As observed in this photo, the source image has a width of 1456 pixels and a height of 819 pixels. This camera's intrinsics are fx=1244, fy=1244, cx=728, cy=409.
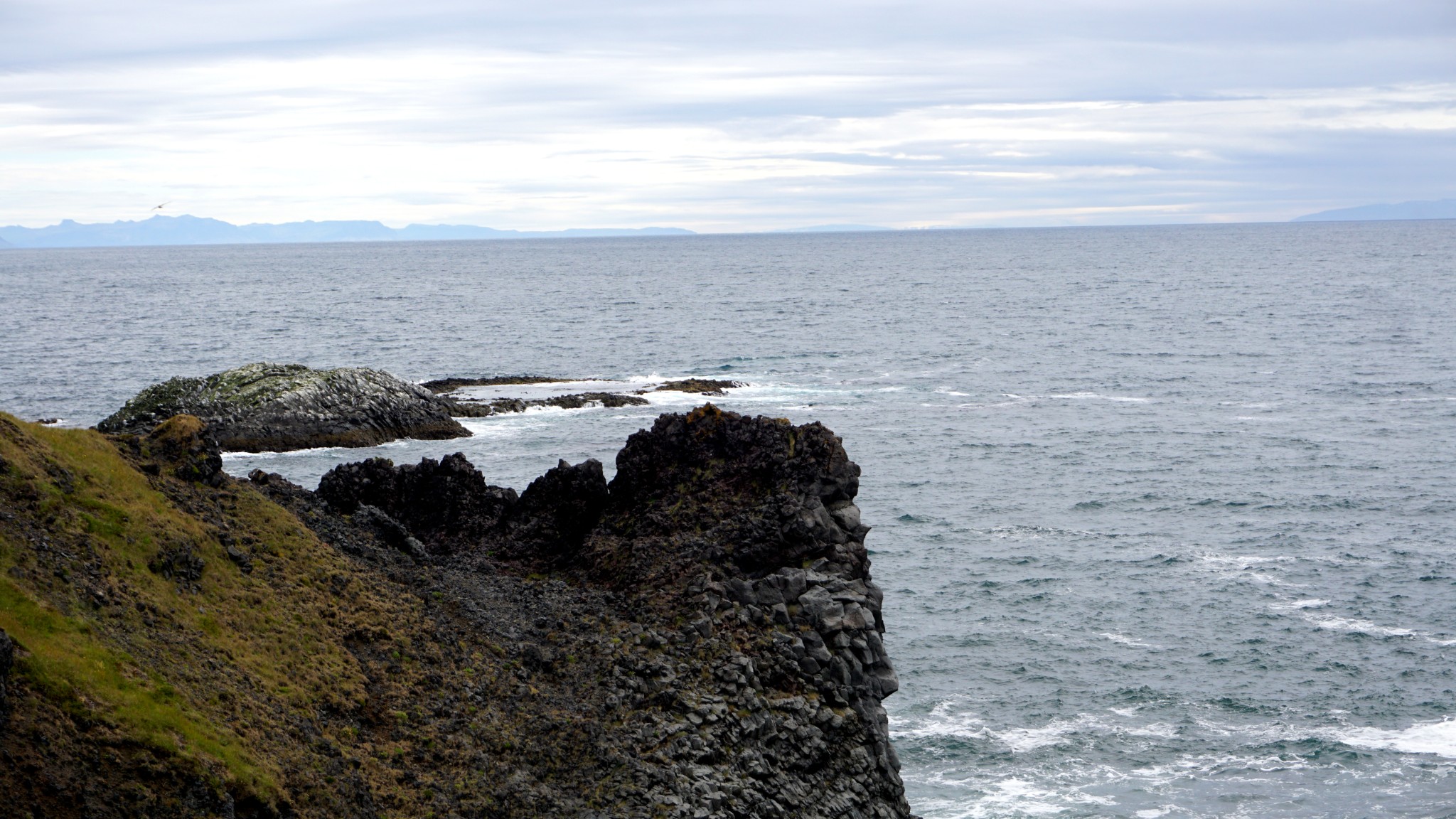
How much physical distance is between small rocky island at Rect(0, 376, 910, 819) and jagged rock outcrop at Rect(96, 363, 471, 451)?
32.9 metres

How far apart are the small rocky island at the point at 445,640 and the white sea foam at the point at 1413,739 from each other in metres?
16.5

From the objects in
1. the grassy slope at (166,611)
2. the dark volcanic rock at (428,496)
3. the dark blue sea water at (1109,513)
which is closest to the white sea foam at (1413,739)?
the dark blue sea water at (1109,513)

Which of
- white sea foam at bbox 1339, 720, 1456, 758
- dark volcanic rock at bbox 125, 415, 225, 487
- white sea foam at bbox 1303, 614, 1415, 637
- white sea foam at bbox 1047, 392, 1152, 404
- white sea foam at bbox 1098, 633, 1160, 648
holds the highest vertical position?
dark volcanic rock at bbox 125, 415, 225, 487

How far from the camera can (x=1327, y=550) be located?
51.8 m

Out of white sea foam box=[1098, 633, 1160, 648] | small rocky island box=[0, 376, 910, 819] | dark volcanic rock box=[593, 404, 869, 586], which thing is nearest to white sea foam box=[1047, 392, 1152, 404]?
white sea foam box=[1098, 633, 1160, 648]

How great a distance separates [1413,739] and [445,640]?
2738 centimetres

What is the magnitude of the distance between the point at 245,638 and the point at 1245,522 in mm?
45610

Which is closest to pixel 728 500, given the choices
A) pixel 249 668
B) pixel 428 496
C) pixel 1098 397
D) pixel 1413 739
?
pixel 428 496

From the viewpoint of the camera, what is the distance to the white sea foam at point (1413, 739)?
34875mm

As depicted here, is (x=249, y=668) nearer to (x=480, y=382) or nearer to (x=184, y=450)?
(x=184, y=450)

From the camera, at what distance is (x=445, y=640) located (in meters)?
27.5

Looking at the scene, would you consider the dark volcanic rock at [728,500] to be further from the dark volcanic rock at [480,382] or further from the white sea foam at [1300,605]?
the dark volcanic rock at [480,382]

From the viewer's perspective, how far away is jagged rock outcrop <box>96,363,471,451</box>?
64.6m

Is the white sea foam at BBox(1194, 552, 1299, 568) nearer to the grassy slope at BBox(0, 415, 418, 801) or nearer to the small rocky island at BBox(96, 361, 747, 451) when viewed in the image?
the grassy slope at BBox(0, 415, 418, 801)
